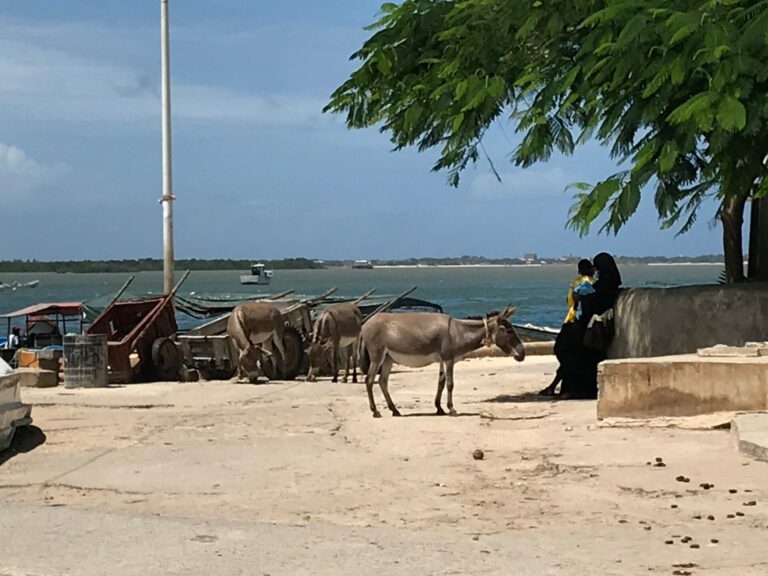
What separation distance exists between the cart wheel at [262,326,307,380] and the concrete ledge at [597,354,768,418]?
1046 centimetres

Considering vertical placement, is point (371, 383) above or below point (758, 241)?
below

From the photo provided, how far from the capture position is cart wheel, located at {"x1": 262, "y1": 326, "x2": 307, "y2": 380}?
870 inches

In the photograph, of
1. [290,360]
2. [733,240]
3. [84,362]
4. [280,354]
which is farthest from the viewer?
[290,360]

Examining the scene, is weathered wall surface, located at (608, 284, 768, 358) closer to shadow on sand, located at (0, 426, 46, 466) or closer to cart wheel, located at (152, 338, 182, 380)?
shadow on sand, located at (0, 426, 46, 466)

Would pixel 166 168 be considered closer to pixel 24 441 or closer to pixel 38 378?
pixel 38 378

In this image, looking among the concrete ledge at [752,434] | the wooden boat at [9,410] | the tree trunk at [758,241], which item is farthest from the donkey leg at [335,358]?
the concrete ledge at [752,434]

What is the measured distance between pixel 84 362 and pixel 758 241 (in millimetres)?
10680

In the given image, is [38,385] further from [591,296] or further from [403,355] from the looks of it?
[591,296]

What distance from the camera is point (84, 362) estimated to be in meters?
19.7

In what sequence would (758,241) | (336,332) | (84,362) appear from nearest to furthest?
(758,241) < (84,362) < (336,332)

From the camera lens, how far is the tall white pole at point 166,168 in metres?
25.2

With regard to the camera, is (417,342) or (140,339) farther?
(140,339)

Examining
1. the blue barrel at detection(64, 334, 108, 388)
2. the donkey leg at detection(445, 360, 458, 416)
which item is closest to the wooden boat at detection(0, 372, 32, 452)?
the donkey leg at detection(445, 360, 458, 416)

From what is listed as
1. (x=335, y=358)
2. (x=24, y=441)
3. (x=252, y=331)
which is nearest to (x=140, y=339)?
(x=252, y=331)
